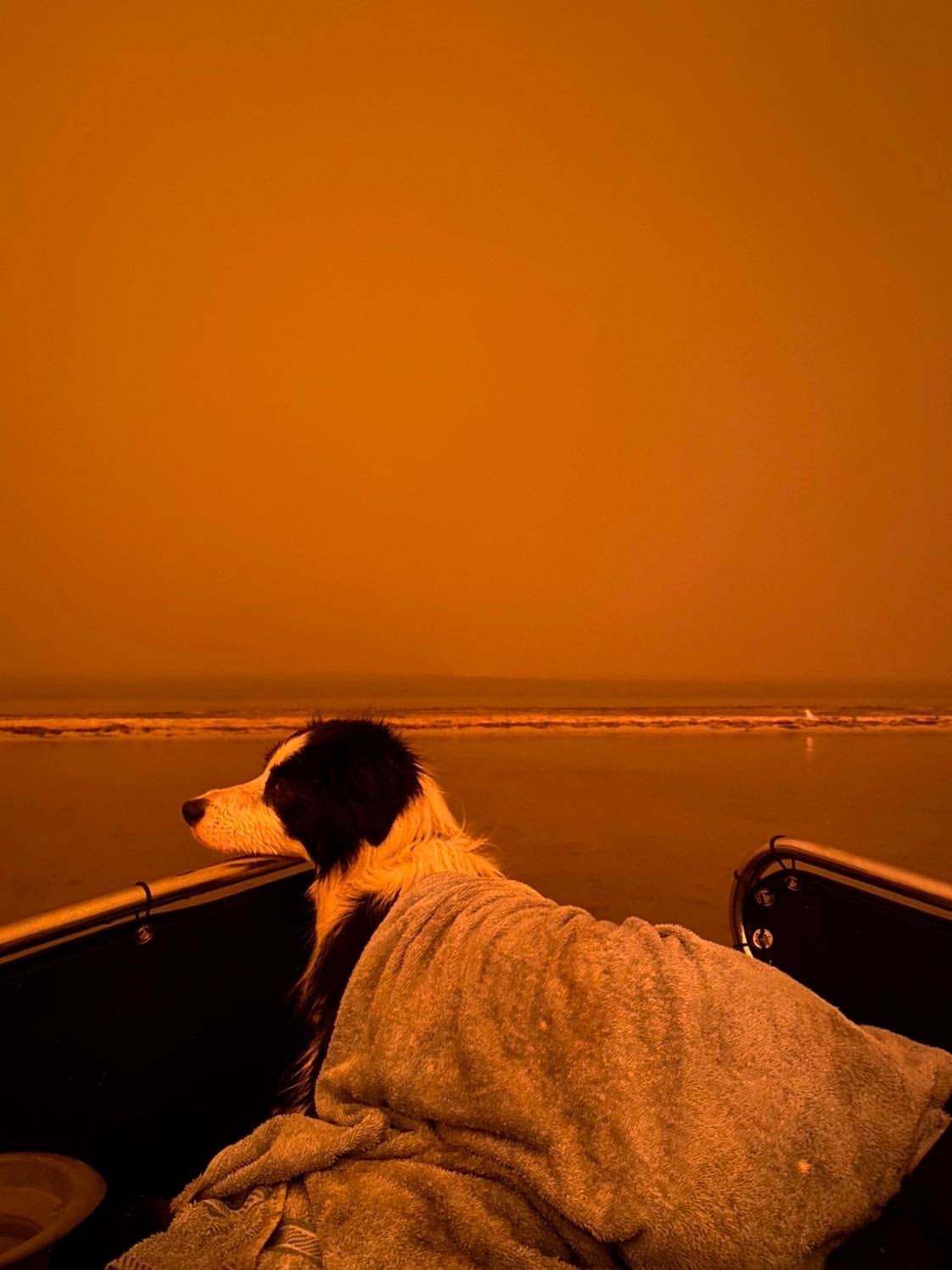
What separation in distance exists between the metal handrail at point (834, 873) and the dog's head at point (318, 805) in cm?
58

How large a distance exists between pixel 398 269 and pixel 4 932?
133 cm

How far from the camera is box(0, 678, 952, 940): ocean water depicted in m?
2.12

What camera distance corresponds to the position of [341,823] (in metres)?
1.47

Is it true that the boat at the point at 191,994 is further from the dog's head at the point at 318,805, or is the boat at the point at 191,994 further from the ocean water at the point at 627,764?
the ocean water at the point at 627,764

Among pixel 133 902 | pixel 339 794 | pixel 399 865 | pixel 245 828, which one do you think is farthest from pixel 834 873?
pixel 133 902

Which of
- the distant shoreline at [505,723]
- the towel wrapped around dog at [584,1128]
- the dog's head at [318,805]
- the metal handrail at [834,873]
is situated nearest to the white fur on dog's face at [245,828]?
the dog's head at [318,805]

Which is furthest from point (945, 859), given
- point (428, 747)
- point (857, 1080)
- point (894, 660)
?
point (857, 1080)

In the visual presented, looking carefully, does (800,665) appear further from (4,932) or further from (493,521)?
(4,932)

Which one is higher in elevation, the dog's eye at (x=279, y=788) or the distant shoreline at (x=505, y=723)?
the distant shoreline at (x=505, y=723)

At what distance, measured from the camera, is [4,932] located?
4.08ft

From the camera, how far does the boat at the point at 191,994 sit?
1284 millimetres

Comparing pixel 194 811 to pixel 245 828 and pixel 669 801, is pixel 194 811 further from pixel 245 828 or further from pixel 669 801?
pixel 669 801

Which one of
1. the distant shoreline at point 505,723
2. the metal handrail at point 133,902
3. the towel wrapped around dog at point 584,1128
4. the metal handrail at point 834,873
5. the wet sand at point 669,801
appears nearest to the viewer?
the towel wrapped around dog at point 584,1128

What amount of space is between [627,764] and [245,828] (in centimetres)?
104
